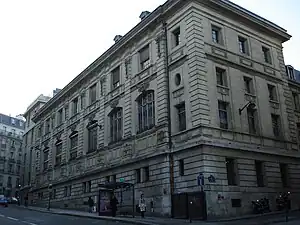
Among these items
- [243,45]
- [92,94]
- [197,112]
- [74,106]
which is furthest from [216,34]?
[74,106]

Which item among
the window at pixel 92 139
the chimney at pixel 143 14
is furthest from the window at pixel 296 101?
the window at pixel 92 139

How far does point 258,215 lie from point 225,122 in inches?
273

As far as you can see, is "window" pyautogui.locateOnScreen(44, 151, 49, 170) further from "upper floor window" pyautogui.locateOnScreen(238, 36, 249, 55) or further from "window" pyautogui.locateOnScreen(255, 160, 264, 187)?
"window" pyautogui.locateOnScreen(255, 160, 264, 187)

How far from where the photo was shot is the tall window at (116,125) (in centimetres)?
3453

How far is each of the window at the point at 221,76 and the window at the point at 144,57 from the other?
22.2 ft

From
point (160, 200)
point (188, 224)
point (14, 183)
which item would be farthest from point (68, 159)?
point (14, 183)

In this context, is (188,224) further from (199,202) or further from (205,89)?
(205,89)

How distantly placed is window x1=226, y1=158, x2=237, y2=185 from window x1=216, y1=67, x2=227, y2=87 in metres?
6.01

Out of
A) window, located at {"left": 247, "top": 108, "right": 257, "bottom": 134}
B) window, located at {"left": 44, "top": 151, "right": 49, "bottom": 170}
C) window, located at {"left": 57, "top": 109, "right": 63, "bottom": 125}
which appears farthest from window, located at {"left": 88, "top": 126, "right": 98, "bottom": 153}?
window, located at {"left": 247, "top": 108, "right": 257, "bottom": 134}

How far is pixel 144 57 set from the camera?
32.9 metres

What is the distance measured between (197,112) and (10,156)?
7681cm

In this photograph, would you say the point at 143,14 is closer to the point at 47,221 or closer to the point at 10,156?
the point at 47,221

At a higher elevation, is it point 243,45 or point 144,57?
point 243,45

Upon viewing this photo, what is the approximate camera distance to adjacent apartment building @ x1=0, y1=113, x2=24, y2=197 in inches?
3452
